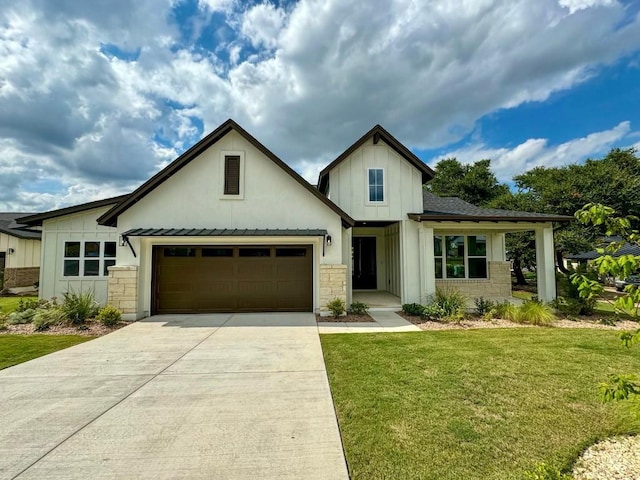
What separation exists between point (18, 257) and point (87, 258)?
8.60 m

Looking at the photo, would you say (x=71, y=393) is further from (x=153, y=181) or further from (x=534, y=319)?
(x=534, y=319)

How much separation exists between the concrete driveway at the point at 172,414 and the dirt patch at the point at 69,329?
155cm

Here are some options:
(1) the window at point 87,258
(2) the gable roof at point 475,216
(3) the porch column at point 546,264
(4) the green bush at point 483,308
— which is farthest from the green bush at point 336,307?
(1) the window at point 87,258

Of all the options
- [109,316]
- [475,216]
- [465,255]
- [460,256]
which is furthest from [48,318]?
[465,255]

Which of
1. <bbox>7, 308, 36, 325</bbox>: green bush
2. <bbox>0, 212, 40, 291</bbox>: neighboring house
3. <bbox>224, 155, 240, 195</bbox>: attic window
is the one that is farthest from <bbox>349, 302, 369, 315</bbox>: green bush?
<bbox>0, 212, 40, 291</bbox>: neighboring house

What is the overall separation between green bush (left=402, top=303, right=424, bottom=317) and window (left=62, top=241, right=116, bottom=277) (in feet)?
41.7

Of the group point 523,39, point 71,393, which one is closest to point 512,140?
point 523,39

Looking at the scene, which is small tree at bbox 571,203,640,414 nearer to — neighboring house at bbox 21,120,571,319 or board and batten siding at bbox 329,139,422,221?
neighboring house at bbox 21,120,571,319

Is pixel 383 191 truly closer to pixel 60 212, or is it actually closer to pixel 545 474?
pixel 545 474

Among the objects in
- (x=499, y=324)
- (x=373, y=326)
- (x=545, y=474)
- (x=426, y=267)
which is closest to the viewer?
(x=545, y=474)

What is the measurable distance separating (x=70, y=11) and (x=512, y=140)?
26713 mm

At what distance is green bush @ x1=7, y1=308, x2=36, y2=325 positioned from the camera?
934 centimetres

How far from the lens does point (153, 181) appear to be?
33.4 ft

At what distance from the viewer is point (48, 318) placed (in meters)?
8.91
